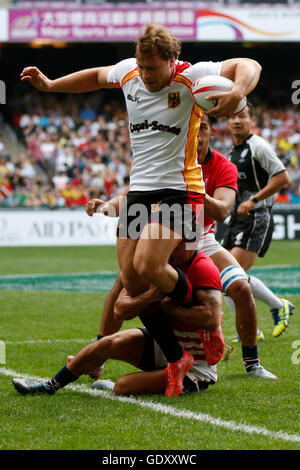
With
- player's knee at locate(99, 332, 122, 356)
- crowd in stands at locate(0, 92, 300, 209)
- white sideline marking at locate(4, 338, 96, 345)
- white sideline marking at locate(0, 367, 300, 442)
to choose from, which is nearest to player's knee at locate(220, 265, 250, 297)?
player's knee at locate(99, 332, 122, 356)

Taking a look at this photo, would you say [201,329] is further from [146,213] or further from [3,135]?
[3,135]

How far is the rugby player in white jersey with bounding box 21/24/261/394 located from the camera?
4688 millimetres

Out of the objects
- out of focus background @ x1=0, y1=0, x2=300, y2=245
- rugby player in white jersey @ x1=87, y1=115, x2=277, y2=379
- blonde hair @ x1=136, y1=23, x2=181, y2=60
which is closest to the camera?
blonde hair @ x1=136, y1=23, x2=181, y2=60

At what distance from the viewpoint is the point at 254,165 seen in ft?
24.3

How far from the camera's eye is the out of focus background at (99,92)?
23234 millimetres

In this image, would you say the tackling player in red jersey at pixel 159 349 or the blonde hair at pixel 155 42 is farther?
the tackling player in red jersey at pixel 159 349

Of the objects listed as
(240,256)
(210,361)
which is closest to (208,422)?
(210,361)

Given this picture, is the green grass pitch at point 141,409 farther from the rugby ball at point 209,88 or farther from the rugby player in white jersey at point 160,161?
the rugby ball at point 209,88

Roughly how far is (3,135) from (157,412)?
79.9 ft

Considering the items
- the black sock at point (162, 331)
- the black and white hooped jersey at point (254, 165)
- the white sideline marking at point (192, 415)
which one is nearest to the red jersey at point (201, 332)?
the black sock at point (162, 331)

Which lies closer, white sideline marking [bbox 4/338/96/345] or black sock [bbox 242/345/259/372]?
black sock [bbox 242/345/259/372]

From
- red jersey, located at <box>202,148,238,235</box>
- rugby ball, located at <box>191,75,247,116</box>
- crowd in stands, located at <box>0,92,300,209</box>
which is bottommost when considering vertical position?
crowd in stands, located at <box>0,92,300,209</box>

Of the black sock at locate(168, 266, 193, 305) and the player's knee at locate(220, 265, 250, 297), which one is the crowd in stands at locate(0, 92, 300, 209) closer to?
the player's knee at locate(220, 265, 250, 297)

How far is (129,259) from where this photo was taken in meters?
5.04
